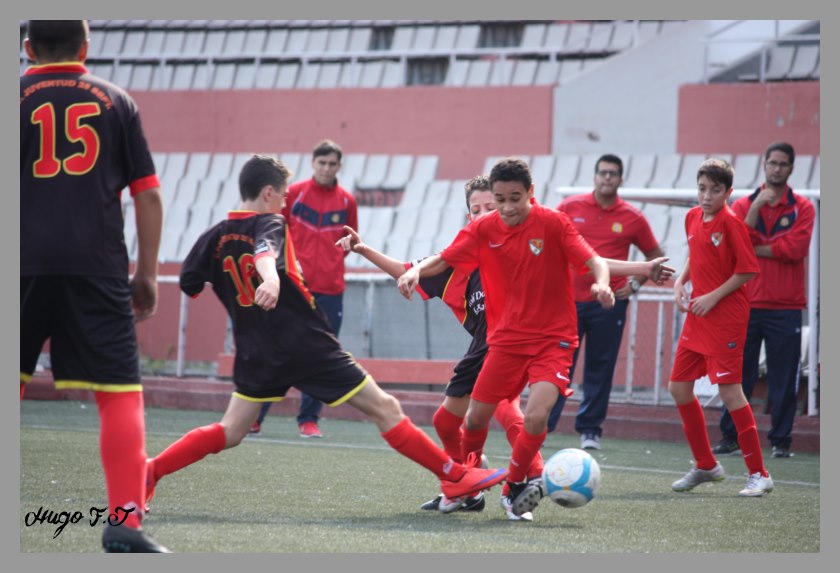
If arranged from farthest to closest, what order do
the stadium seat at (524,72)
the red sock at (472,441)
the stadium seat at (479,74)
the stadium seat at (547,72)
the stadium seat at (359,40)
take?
1. the stadium seat at (359,40)
2. the stadium seat at (479,74)
3. the stadium seat at (524,72)
4. the stadium seat at (547,72)
5. the red sock at (472,441)

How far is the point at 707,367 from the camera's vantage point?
7215 millimetres

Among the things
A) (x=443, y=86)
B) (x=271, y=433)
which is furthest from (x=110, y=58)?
(x=271, y=433)

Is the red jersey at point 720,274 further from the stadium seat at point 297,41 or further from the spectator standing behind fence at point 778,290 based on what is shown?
the stadium seat at point 297,41

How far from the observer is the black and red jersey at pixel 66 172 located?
417cm

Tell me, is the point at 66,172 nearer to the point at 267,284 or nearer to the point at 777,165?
the point at 267,284

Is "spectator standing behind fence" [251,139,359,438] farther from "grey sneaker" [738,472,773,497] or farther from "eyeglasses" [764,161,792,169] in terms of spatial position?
"grey sneaker" [738,472,773,497]

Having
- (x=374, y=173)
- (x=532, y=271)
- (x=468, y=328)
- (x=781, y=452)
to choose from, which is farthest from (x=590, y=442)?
(x=374, y=173)

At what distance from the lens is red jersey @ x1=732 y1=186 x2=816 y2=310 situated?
8.96 m

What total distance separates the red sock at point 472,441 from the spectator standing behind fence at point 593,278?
131 inches

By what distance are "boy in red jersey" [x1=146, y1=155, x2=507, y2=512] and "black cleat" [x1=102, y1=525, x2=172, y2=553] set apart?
52.9 inches

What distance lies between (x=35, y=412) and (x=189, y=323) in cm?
323

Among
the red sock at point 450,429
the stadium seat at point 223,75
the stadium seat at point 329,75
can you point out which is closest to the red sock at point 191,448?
the red sock at point 450,429

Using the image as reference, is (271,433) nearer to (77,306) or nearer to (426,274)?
(426,274)

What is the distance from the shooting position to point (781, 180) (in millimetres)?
8797
